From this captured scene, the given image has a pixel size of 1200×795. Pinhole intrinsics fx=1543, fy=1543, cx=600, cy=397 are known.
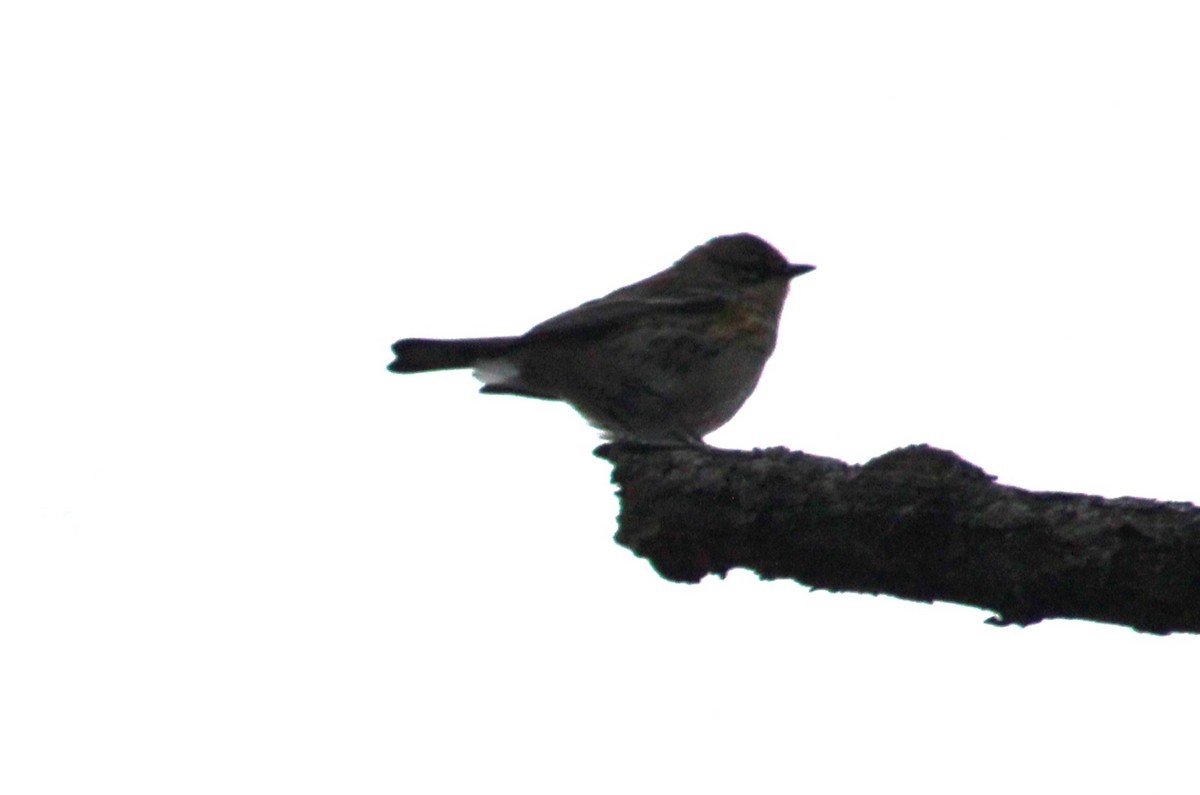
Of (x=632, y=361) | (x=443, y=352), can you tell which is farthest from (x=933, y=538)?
(x=443, y=352)

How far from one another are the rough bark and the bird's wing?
4.76m

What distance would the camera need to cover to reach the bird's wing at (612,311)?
8.53m

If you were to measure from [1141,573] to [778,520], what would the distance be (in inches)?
32.1

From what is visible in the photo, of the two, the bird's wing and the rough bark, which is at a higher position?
the bird's wing

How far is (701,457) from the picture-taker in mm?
3922

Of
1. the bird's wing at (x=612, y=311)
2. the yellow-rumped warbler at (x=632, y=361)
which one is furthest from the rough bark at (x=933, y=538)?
the bird's wing at (x=612, y=311)

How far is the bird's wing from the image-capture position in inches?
336

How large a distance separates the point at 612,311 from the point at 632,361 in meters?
0.38

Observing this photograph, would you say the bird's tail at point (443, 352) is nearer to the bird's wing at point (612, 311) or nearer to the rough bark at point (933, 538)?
the bird's wing at point (612, 311)

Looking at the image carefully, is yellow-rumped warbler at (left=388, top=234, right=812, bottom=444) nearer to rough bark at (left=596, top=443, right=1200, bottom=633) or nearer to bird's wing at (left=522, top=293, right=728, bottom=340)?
bird's wing at (left=522, top=293, right=728, bottom=340)

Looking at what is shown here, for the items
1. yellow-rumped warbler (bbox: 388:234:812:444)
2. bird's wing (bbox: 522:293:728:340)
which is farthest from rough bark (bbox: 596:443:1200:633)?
bird's wing (bbox: 522:293:728:340)

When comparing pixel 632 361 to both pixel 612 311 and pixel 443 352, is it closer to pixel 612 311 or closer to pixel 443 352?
pixel 612 311

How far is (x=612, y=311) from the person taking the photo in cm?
873

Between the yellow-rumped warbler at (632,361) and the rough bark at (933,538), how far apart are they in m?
4.63
